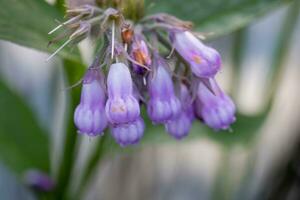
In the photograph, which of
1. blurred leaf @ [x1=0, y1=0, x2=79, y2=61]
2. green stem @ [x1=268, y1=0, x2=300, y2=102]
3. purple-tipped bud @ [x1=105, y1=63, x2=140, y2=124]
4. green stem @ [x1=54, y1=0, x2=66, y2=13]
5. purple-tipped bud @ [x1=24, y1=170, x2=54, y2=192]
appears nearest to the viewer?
purple-tipped bud @ [x1=105, y1=63, x2=140, y2=124]

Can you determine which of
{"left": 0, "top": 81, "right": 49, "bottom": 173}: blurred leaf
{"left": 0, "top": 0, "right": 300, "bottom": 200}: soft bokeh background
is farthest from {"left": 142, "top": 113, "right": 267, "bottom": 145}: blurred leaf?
{"left": 0, "top": 81, "right": 49, "bottom": 173}: blurred leaf

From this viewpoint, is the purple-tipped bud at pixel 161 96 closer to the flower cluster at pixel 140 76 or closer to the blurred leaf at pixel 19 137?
the flower cluster at pixel 140 76

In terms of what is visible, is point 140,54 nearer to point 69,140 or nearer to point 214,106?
point 214,106

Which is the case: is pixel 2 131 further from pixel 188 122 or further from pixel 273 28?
pixel 273 28

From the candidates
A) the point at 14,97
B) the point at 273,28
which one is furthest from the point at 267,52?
the point at 14,97

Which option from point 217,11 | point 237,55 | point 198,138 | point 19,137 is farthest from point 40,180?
point 237,55

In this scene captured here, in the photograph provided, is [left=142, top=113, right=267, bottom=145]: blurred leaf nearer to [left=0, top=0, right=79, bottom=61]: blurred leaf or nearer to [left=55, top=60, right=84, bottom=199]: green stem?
[left=55, top=60, right=84, bottom=199]: green stem
